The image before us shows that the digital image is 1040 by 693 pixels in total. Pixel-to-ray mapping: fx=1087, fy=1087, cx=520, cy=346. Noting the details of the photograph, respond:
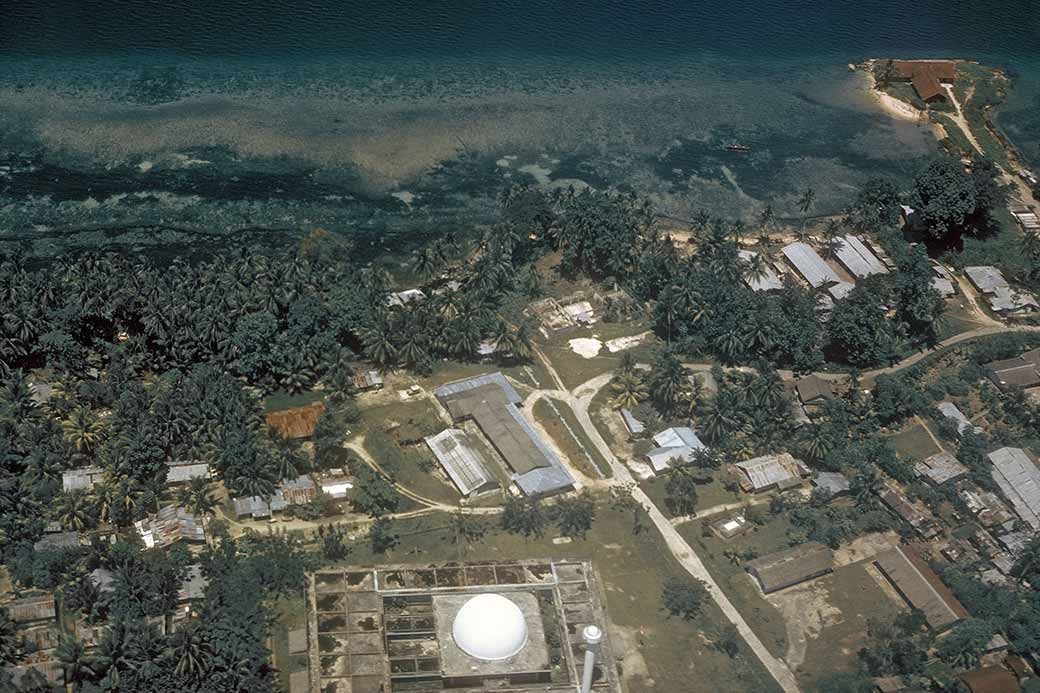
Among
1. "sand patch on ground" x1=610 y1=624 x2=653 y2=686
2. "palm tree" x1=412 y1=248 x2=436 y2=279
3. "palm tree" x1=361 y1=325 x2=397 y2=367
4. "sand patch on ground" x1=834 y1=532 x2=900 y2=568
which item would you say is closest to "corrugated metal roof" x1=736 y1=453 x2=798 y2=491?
"sand patch on ground" x1=834 y1=532 x2=900 y2=568

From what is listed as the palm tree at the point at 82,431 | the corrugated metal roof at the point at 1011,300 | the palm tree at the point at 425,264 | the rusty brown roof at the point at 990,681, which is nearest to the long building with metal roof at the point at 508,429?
the palm tree at the point at 425,264

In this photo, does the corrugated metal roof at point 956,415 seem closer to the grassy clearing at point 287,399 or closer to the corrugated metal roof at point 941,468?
the corrugated metal roof at point 941,468

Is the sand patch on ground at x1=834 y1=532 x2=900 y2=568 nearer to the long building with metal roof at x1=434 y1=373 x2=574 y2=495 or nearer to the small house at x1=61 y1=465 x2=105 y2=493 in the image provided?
the long building with metal roof at x1=434 y1=373 x2=574 y2=495

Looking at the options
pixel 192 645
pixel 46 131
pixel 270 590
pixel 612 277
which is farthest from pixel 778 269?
pixel 46 131

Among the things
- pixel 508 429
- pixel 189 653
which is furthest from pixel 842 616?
pixel 189 653

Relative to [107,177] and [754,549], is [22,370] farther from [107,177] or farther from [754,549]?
[754,549]

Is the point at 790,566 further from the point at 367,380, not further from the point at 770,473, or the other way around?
the point at 367,380
